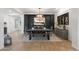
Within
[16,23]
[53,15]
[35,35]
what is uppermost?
[53,15]

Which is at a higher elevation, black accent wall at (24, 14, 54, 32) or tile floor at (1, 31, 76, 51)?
black accent wall at (24, 14, 54, 32)

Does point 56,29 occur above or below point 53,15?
below

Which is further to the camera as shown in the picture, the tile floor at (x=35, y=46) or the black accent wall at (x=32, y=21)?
the black accent wall at (x=32, y=21)

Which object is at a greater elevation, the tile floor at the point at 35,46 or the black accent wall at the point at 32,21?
the black accent wall at the point at 32,21

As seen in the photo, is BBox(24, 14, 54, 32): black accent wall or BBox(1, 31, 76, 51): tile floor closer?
BBox(1, 31, 76, 51): tile floor

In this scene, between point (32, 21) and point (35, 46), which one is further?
point (32, 21)

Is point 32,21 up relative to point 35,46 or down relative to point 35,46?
up
